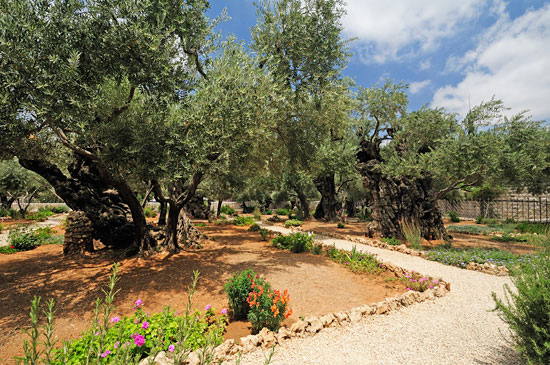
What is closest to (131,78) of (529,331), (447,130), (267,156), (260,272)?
(260,272)

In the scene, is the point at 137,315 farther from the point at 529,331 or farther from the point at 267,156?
the point at 267,156

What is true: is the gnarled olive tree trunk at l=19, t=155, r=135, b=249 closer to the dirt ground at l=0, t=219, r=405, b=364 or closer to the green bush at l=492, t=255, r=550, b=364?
the dirt ground at l=0, t=219, r=405, b=364

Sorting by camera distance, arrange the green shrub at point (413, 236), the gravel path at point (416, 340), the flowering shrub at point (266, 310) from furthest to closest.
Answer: the green shrub at point (413, 236) < the flowering shrub at point (266, 310) < the gravel path at point (416, 340)

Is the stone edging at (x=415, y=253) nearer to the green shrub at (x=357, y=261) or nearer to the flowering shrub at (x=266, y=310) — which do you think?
the green shrub at (x=357, y=261)

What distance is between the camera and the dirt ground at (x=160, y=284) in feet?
16.7

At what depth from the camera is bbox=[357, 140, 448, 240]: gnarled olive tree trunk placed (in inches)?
549

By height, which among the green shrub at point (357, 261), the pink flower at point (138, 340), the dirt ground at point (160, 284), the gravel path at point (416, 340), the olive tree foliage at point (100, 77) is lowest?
the dirt ground at point (160, 284)

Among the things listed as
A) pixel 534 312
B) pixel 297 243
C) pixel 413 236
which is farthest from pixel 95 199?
pixel 413 236

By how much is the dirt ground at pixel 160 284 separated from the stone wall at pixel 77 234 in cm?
42

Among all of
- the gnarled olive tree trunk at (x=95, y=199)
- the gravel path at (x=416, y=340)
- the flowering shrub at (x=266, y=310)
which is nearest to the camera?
the gravel path at (x=416, y=340)

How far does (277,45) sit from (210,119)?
219 inches

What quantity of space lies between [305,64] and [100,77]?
750 cm

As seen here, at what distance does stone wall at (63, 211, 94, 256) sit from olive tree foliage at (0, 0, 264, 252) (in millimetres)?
2374

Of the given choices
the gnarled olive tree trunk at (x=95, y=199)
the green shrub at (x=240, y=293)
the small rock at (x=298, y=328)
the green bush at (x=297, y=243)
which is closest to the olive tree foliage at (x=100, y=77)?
the gnarled olive tree trunk at (x=95, y=199)
